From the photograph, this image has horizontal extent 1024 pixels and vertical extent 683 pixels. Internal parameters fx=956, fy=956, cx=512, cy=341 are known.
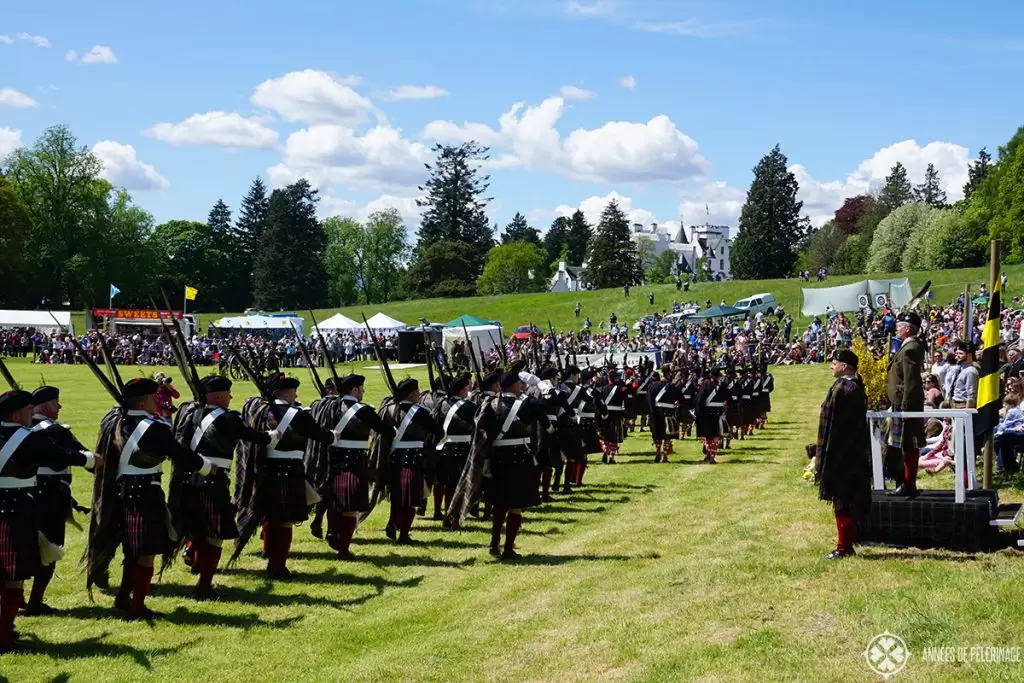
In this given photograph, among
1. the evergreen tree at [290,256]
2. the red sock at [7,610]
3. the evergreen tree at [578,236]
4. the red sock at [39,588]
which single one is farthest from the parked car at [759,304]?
the evergreen tree at [578,236]

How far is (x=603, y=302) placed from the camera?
77.2 m

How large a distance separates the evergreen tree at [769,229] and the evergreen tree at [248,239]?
186 ft

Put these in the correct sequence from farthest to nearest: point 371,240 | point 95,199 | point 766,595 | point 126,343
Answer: point 371,240 < point 95,199 < point 126,343 < point 766,595

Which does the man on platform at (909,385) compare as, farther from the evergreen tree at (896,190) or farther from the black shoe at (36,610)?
the evergreen tree at (896,190)

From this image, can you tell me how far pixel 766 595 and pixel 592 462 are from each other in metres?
12.5

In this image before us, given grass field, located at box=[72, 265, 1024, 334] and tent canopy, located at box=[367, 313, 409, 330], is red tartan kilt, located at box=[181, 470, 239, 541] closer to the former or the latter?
tent canopy, located at box=[367, 313, 409, 330]

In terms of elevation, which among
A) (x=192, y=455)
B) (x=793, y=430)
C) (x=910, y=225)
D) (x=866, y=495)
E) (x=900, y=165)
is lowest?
(x=793, y=430)

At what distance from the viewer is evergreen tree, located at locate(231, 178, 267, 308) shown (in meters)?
108

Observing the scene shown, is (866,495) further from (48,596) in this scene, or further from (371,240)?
(371,240)

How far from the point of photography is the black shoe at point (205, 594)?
935cm

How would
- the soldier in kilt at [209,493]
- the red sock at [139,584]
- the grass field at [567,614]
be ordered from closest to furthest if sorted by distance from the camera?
the grass field at [567,614]
the red sock at [139,584]
the soldier in kilt at [209,493]

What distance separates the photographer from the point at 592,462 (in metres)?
20.8

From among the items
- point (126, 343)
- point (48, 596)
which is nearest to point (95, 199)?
point (126, 343)

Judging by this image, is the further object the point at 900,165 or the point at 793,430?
the point at 900,165
